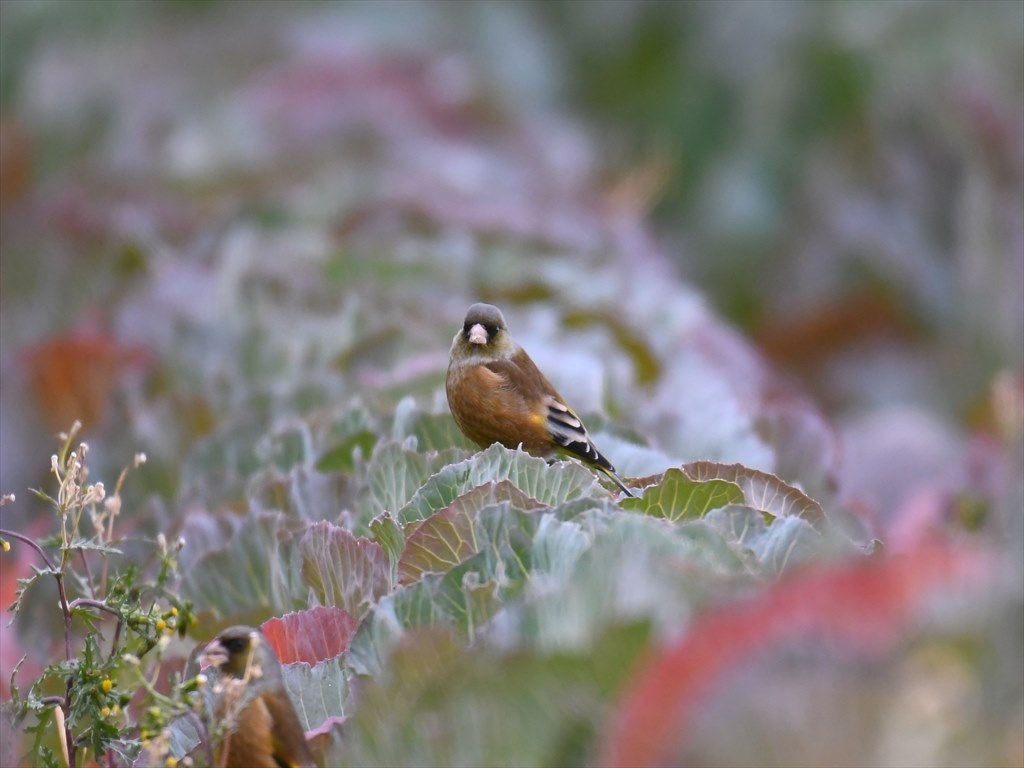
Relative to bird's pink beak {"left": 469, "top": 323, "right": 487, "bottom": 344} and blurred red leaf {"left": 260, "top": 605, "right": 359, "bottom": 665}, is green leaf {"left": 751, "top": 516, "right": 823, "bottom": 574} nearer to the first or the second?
blurred red leaf {"left": 260, "top": 605, "right": 359, "bottom": 665}

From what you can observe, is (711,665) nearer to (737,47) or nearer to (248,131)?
(248,131)

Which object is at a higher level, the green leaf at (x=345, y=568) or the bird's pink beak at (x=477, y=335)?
the bird's pink beak at (x=477, y=335)

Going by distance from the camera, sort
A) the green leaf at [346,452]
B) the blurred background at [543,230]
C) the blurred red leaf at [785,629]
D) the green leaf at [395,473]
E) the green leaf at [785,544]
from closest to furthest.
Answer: the blurred red leaf at [785,629], the green leaf at [785,544], the green leaf at [395,473], the green leaf at [346,452], the blurred background at [543,230]

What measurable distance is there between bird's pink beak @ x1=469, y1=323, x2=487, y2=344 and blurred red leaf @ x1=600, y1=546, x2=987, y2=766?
1574 mm

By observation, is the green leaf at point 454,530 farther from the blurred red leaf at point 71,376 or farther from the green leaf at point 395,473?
the blurred red leaf at point 71,376

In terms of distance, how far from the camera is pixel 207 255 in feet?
18.0

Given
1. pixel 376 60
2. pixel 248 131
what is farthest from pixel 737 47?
pixel 248 131

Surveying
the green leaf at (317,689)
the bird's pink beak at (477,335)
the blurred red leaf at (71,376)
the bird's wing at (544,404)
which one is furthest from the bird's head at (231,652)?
the blurred red leaf at (71,376)

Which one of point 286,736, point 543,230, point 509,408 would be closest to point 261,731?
point 286,736

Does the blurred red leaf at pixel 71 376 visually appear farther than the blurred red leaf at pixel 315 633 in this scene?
Yes

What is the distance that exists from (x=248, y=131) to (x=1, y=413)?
12.7ft

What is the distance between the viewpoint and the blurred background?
3.79 meters

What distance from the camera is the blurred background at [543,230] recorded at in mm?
3787

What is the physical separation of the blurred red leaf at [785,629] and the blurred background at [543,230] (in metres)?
0.10
